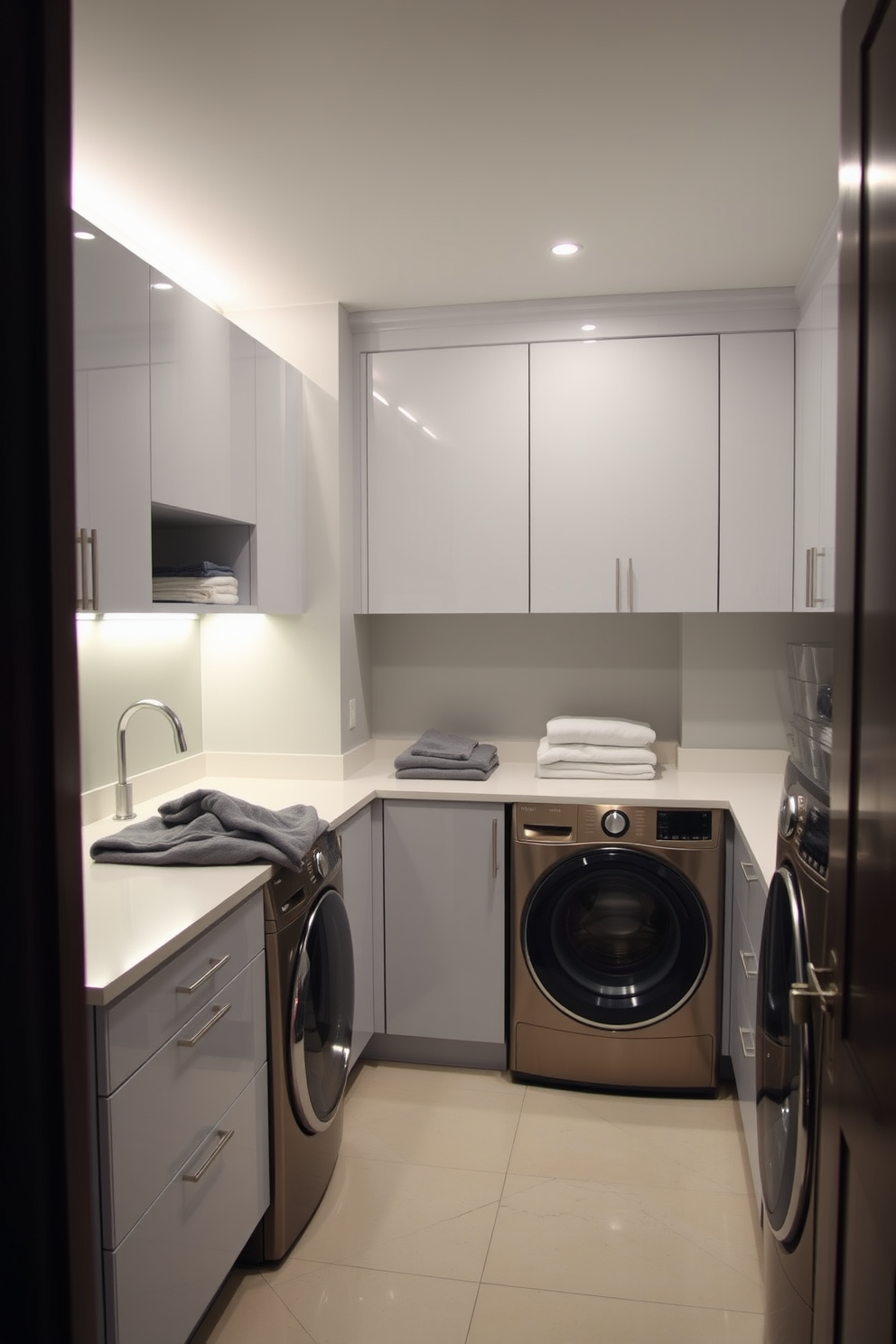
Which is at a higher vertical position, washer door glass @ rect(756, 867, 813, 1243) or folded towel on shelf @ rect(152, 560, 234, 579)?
folded towel on shelf @ rect(152, 560, 234, 579)

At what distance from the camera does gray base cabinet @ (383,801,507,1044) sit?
2.96 meters

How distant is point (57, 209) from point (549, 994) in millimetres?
2716

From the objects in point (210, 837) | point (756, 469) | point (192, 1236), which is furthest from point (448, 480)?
point (192, 1236)

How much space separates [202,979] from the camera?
68.8 inches

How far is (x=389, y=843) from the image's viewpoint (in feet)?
9.87

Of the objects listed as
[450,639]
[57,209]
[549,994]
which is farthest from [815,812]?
[450,639]

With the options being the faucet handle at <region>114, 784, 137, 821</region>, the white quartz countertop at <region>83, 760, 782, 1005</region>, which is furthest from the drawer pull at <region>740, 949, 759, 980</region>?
the faucet handle at <region>114, 784, 137, 821</region>

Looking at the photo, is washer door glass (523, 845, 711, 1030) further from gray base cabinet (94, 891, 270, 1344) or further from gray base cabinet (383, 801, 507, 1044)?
gray base cabinet (94, 891, 270, 1344)

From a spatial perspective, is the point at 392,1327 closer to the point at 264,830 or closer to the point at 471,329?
the point at 264,830

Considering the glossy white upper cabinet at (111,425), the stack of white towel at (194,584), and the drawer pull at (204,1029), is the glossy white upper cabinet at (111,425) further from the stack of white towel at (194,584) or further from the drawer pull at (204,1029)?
the drawer pull at (204,1029)

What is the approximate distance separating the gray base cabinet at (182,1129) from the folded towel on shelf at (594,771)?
4.52ft

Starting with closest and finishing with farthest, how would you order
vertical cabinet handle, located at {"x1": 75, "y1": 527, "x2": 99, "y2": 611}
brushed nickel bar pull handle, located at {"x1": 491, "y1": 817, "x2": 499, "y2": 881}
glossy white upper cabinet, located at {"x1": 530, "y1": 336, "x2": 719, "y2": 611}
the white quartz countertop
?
the white quartz countertop < vertical cabinet handle, located at {"x1": 75, "y1": 527, "x2": 99, "y2": 611} < brushed nickel bar pull handle, located at {"x1": 491, "y1": 817, "x2": 499, "y2": 881} < glossy white upper cabinet, located at {"x1": 530, "y1": 336, "x2": 719, "y2": 611}

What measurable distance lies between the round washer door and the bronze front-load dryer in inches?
25.9

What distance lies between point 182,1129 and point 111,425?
4.63 feet
